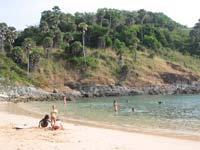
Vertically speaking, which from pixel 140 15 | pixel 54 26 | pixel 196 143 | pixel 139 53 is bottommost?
pixel 196 143

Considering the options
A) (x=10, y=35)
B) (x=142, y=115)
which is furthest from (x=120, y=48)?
(x=142, y=115)

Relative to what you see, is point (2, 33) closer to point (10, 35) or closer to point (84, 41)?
point (10, 35)

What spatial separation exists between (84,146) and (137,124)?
611 inches

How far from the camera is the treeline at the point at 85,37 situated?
4270 inches

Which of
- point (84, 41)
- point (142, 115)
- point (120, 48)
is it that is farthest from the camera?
point (84, 41)

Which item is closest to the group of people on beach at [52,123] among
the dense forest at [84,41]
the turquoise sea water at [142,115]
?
the turquoise sea water at [142,115]

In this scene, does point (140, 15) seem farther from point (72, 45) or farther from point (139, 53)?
point (72, 45)

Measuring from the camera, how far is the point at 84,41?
396 ft

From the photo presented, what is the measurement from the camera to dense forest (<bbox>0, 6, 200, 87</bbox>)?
107 metres

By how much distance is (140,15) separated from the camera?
160 m

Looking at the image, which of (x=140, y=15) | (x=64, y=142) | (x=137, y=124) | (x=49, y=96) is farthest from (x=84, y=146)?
(x=140, y=15)

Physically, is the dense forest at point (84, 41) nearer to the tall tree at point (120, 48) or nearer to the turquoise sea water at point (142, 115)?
the tall tree at point (120, 48)

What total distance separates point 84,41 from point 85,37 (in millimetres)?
1232

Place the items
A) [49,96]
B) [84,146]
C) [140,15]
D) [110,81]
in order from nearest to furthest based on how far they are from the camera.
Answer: [84,146], [49,96], [110,81], [140,15]
